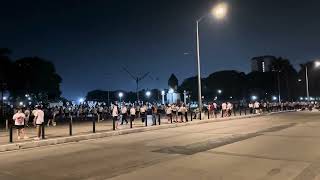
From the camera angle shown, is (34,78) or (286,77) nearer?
(34,78)

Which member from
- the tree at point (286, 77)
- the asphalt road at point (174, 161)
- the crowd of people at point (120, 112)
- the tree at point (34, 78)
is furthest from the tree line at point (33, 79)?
the asphalt road at point (174, 161)

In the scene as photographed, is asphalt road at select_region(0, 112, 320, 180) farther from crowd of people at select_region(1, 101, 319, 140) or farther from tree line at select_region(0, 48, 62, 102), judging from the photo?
tree line at select_region(0, 48, 62, 102)

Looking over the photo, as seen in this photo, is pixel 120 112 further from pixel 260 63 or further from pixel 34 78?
pixel 260 63

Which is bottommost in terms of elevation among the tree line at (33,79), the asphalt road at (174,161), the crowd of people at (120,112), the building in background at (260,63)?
the asphalt road at (174,161)

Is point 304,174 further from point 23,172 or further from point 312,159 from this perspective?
point 23,172

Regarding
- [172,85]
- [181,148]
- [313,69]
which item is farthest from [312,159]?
[172,85]

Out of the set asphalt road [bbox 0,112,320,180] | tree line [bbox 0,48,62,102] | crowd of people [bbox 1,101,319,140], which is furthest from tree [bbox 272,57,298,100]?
asphalt road [bbox 0,112,320,180]

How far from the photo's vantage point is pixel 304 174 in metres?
10.0

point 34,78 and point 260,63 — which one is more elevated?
point 260,63

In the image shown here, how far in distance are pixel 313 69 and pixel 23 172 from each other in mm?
117522

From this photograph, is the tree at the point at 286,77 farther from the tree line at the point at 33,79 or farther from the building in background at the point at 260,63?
the tree line at the point at 33,79

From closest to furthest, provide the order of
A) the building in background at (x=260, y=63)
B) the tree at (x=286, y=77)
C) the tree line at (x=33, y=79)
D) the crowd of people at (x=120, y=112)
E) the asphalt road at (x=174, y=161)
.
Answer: the asphalt road at (x=174, y=161)
the crowd of people at (x=120, y=112)
the tree line at (x=33, y=79)
the tree at (x=286, y=77)
the building in background at (x=260, y=63)

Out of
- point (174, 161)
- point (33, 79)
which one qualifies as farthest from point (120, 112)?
point (33, 79)

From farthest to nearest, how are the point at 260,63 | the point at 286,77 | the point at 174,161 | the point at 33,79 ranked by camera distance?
the point at 260,63 < the point at 286,77 < the point at 33,79 < the point at 174,161
